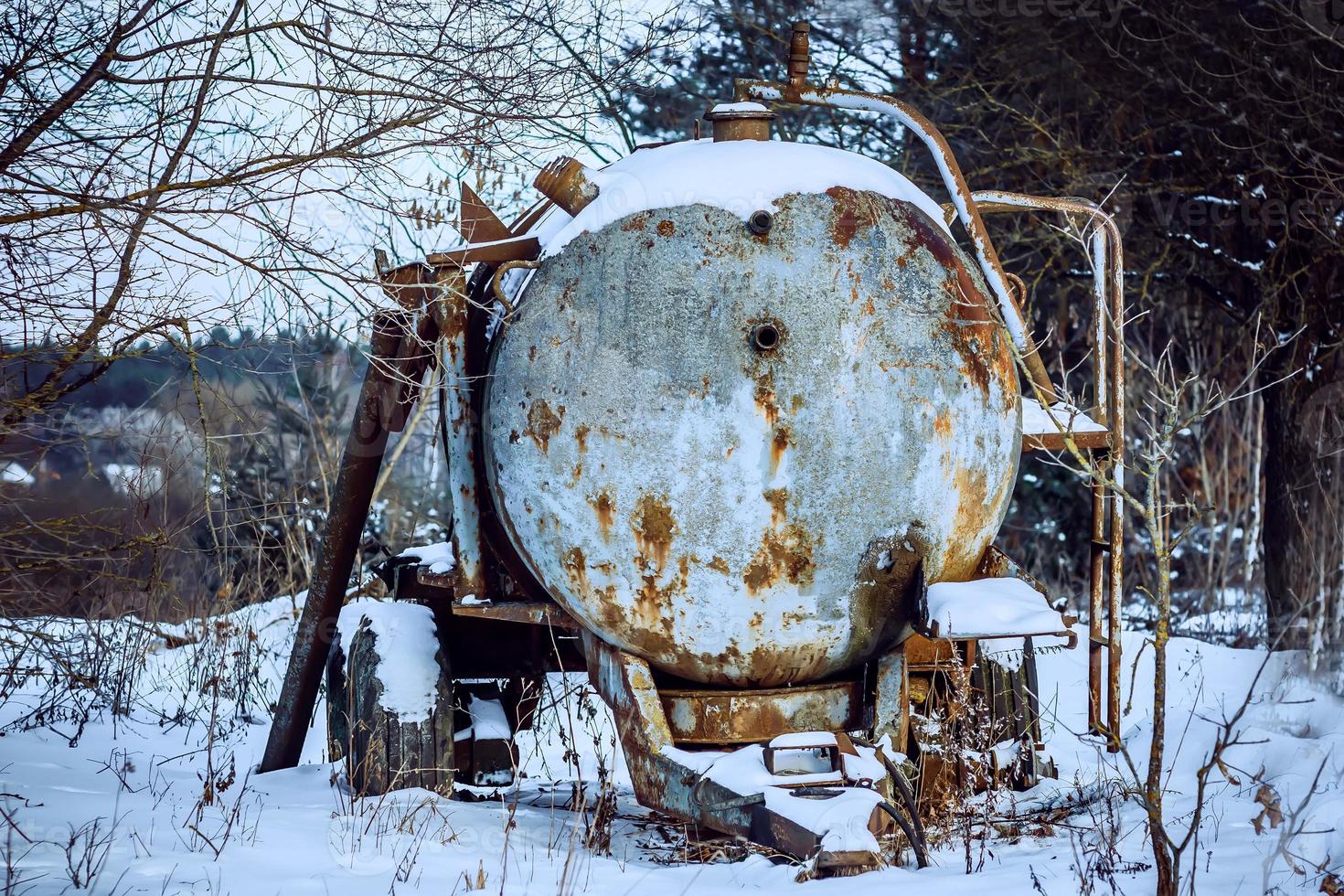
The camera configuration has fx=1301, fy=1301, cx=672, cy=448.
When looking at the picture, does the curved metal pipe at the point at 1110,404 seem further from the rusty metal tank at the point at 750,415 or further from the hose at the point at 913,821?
the hose at the point at 913,821

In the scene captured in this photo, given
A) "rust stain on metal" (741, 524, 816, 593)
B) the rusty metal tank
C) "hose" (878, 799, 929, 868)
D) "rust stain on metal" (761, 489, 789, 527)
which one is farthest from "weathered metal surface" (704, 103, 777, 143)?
"hose" (878, 799, 929, 868)

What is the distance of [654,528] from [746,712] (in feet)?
2.38

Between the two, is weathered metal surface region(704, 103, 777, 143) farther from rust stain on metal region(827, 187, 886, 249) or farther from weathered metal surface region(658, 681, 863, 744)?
weathered metal surface region(658, 681, 863, 744)

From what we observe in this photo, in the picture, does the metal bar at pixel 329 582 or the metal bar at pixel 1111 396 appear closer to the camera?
the metal bar at pixel 1111 396

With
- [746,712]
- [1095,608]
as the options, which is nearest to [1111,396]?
[1095,608]

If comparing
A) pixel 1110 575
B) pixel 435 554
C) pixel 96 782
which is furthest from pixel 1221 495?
pixel 96 782

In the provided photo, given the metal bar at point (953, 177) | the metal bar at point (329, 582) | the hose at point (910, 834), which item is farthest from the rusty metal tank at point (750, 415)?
the metal bar at point (329, 582)

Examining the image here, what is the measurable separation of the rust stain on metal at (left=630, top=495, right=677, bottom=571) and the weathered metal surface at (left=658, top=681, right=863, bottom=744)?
527 mm

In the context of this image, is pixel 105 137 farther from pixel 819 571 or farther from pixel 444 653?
pixel 819 571

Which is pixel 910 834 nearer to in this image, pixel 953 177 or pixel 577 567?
pixel 577 567

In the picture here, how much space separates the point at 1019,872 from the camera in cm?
361

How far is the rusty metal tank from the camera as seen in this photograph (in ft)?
13.4

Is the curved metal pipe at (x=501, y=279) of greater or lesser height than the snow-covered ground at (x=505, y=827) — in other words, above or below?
above

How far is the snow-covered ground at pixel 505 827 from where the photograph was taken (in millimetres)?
3408
